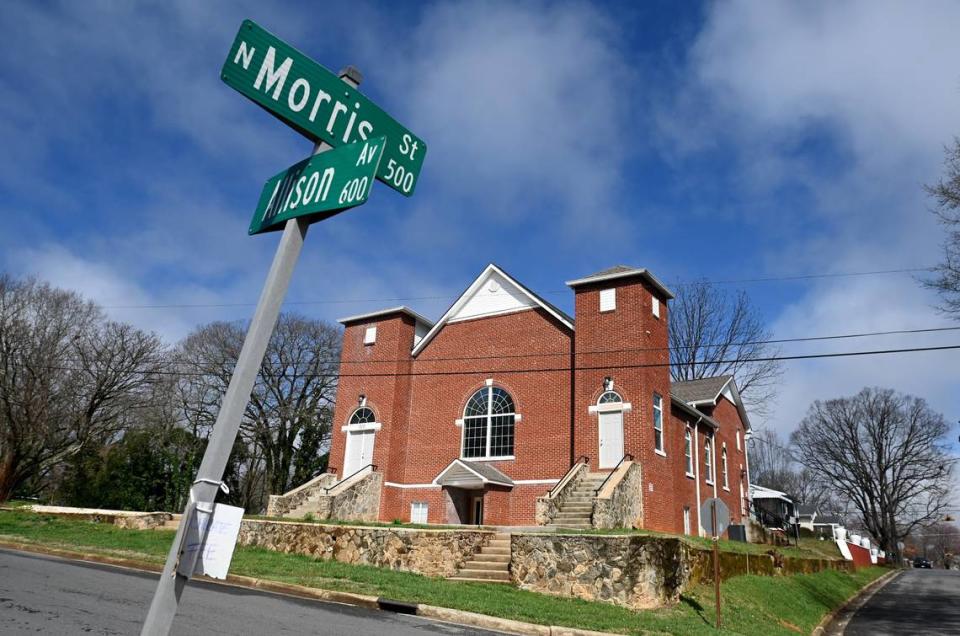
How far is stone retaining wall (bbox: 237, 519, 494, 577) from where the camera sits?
52.9 ft

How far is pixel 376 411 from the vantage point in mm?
26141

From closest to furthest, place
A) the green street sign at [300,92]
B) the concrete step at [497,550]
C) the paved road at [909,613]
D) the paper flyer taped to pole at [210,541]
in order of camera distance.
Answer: the paper flyer taped to pole at [210,541] < the green street sign at [300,92] < the concrete step at [497,550] < the paved road at [909,613]

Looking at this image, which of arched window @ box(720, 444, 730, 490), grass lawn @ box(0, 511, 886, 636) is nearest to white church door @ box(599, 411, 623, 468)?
grass lawn @ box(0, 511, 886, 636)

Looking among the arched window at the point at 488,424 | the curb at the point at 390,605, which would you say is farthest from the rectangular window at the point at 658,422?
the curb at the point at 390,605

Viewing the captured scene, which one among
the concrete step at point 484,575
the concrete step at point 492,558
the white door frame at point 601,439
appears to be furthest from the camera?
the white door frame at point 601,439

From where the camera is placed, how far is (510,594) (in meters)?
13.6

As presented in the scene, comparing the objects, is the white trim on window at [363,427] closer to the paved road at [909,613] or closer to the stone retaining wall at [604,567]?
the stone retaining wall at [604,567]

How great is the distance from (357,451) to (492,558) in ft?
38.1

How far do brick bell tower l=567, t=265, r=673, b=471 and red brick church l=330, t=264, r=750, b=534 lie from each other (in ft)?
0.12

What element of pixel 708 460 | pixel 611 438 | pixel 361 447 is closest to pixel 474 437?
pixel 361 447

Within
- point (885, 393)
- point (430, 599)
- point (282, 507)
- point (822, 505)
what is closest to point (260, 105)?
point (430, 599)

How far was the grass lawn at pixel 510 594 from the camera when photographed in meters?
12.0

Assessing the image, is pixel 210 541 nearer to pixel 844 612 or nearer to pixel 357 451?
pixel 357 451

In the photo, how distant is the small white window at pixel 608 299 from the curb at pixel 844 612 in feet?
35.1
